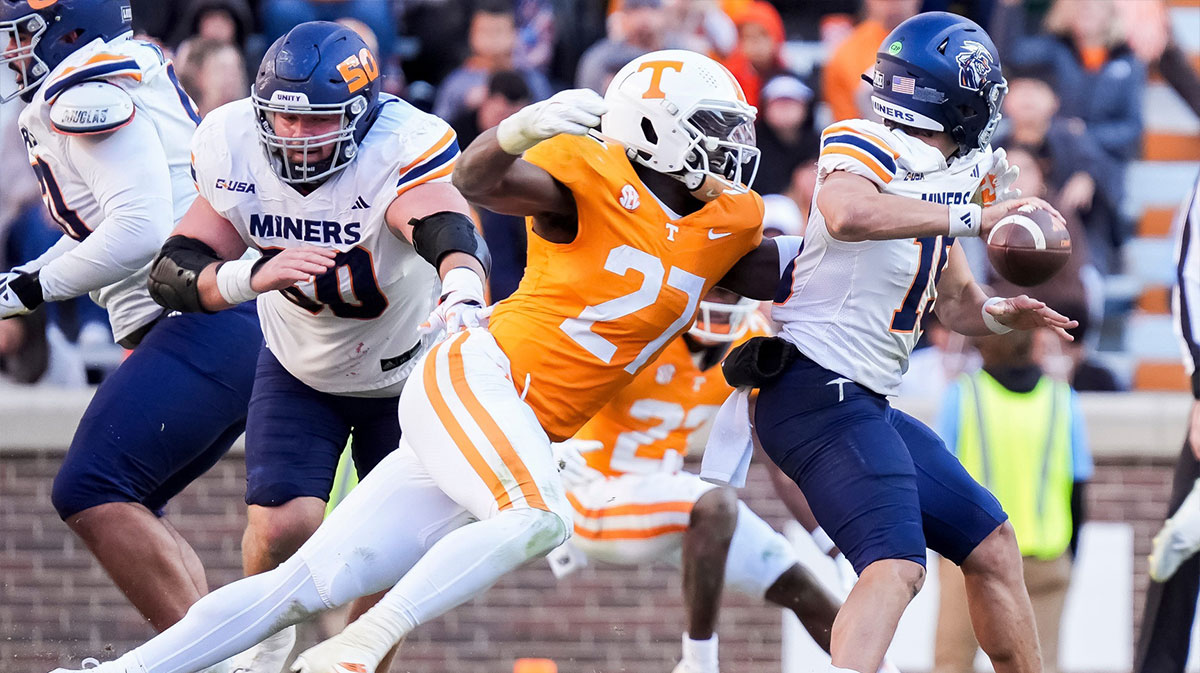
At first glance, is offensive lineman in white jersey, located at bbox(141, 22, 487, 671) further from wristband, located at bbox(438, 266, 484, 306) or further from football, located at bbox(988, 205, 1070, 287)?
football, located at bbox(988, 205, 1070, 287)

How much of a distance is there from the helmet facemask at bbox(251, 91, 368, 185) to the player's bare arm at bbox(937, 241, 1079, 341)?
1.58m

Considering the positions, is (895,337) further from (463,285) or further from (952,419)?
(952,419)

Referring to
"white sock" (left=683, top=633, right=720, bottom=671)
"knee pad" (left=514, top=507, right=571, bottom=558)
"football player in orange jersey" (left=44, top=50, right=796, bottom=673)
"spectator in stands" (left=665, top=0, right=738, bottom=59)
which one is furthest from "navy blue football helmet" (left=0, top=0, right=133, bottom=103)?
"spectator in stands" (left=665, top=0, right=738, bottom=59)

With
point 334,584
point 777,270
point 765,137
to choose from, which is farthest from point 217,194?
point 765,137

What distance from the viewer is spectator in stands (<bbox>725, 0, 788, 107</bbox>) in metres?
8.22

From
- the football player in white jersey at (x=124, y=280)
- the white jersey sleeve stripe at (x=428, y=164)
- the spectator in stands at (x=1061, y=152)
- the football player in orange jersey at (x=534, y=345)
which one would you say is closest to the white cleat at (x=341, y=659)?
the football player in orange jersey at (x=534, y=345)

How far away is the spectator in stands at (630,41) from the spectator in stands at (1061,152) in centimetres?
163

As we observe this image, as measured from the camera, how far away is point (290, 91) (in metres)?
4.37

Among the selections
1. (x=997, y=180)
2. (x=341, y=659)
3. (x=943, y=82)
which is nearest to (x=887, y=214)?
(x=943, y=82)

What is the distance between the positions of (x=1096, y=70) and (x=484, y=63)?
9.40ft

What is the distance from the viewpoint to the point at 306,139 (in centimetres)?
439

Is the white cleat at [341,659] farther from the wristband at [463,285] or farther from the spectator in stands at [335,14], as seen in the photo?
the spectator in stands at [335,14]

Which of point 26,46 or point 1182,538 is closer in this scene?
point 26,46

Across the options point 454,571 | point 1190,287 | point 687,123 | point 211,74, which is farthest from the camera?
point 211,74
